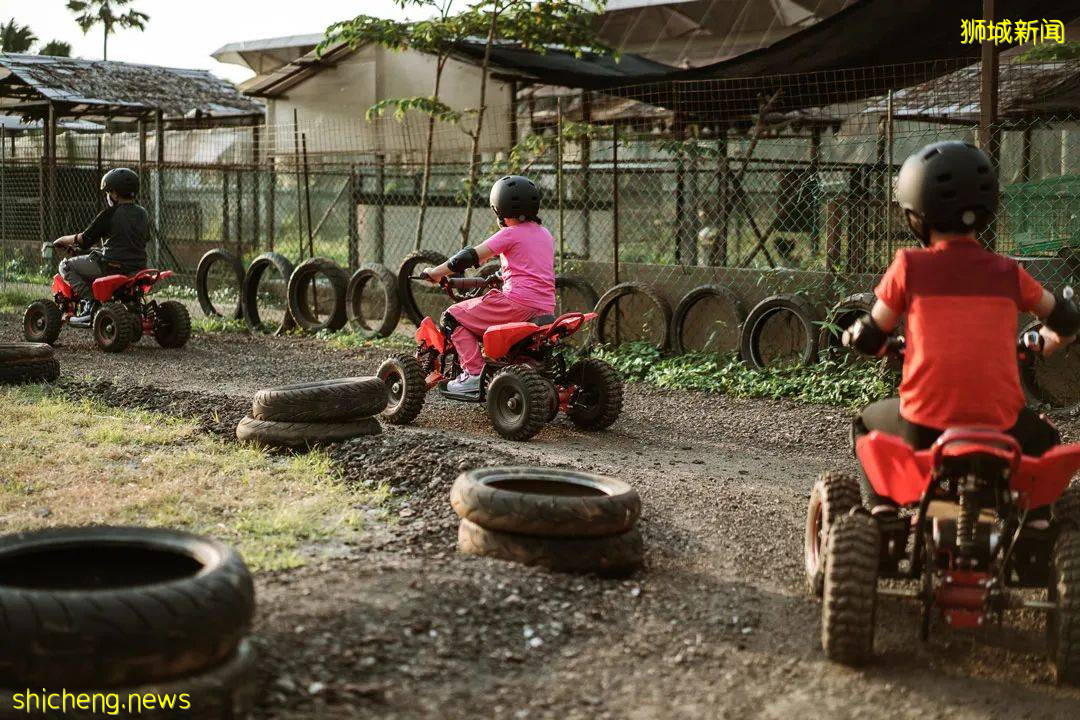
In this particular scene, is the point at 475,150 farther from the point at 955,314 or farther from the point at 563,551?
the point at 955,314

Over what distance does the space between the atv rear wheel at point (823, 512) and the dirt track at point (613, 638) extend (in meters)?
0.12

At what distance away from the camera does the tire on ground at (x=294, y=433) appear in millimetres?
6852

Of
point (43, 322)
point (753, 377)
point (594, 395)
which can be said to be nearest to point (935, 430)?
point (594, 395)

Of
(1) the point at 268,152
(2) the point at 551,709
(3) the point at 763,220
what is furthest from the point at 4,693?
(1) the point at 268,152

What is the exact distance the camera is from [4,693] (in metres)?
2.97

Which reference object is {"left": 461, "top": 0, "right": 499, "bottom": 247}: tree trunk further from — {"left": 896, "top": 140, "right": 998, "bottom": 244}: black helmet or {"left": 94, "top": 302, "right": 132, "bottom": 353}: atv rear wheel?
{"left": 896, "top": 140, "right": 998, "bottom": 244}: black helmet

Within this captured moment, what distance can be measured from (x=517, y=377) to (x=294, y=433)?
1.49 metres

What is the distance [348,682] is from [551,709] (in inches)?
23.0

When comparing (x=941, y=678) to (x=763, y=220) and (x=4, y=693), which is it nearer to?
(x=4, y=693)

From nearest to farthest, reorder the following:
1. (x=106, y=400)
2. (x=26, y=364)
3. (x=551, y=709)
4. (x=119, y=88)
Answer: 1. (x=551, y=709)
2. (x=106, y=400)
3. (x=26, y=364)
4. (x=119, y=88)

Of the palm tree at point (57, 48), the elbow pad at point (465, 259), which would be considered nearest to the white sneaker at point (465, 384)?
the elbow pad at point (465, 259)

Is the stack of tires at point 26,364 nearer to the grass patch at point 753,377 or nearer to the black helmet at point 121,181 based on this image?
the black helmet at point 121,181

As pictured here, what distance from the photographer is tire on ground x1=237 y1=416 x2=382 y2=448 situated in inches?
270

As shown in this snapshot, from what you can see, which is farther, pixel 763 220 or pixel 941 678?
pixel 763 220
